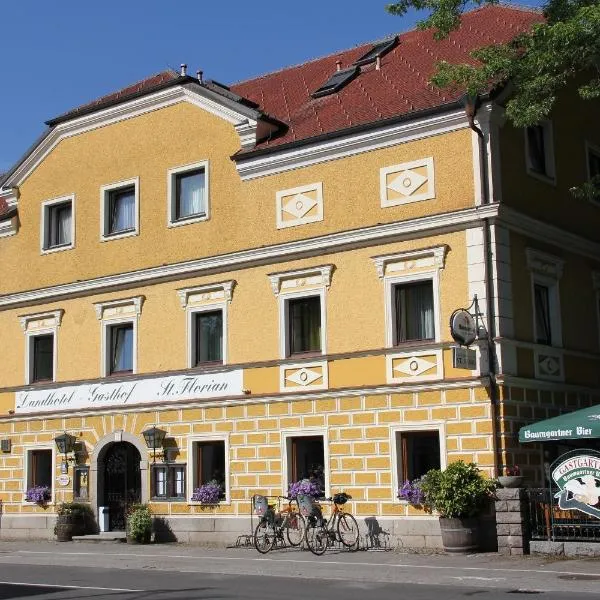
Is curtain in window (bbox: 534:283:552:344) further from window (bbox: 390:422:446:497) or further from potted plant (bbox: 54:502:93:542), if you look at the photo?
potted plant (bbox: 54:502:93:542)

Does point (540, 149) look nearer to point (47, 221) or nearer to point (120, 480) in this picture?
point (120, 480)

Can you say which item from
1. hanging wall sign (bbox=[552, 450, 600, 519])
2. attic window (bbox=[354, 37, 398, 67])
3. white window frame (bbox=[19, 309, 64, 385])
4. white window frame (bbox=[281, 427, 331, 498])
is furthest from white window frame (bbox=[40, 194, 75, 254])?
hanging wall sign (bbox=[552, 450, 600, 519])

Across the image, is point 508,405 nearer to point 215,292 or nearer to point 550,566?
point 550,566

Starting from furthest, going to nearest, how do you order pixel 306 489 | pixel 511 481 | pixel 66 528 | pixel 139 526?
1. pixel 66 528
2. pixel 139 526
3. pixel 306 489
4. pixel 511 481

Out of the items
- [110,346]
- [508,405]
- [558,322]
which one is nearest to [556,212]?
[558,322]

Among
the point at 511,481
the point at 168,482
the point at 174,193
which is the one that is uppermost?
the point at 174,193

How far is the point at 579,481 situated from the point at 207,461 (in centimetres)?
997

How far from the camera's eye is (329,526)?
76.3 feet

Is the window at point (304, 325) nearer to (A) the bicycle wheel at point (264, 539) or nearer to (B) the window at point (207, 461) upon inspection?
(B) the window at point (207, 461)

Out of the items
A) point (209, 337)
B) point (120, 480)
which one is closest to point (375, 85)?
point (209, 337)

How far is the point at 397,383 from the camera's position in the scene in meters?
23.2

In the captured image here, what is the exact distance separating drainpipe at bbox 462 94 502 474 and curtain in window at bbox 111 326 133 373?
10558 mm

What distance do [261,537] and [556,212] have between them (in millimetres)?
10243

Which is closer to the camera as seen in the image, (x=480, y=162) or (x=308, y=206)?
(x=480, y=162)
